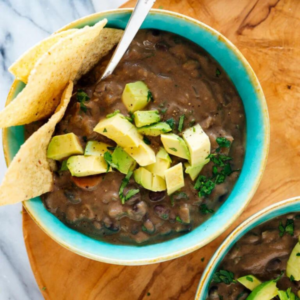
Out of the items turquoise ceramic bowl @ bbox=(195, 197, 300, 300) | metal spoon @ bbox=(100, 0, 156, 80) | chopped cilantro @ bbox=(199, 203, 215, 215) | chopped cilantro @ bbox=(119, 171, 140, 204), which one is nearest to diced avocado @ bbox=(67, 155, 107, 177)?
chopped cilantro @ bbox=(119, 171, 140, 204)

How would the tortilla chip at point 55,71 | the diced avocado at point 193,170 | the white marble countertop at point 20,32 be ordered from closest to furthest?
1. the tortilla chip at point 55,71
2. the diced avocado at point 193,170
3. the white marble countertop at point 20,32

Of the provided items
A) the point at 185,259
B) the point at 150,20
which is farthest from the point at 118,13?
the point at 185,259

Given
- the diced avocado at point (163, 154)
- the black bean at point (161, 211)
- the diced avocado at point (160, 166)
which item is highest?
the diced avocado at point (163, 154)

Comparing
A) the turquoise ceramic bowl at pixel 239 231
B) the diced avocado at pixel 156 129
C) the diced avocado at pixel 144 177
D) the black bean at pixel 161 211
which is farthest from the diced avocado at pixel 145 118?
the turquoise ceramic bowl at pixel 239 231

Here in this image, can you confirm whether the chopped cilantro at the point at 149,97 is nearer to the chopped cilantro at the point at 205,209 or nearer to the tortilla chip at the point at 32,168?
the tortilla chip at the point at 32,168

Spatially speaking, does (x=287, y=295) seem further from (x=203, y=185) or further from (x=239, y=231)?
(x=203, y=185)

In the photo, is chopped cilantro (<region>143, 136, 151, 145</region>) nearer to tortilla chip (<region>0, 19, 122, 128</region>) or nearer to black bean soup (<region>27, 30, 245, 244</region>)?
black bean soup (<region>27, 30, 245, 244</region>)

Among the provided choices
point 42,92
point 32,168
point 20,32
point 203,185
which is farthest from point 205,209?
point 20,32
